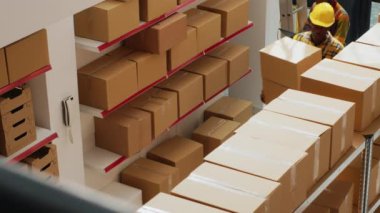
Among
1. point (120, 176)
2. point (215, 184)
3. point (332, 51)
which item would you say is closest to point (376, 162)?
point (215, 184)

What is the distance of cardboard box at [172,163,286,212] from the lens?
267 centimetres

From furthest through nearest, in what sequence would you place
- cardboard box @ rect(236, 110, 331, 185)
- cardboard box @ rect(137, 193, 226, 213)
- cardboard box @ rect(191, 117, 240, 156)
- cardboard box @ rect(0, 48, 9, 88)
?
cardboard box @ rect(191, 117, 240, 156) < cardboard box @ rect(0, 48, 9, 88) < cardboard box @ rect(236, 110, 331, 185) < cardboard box @ rect(137, 193, 226, 213)

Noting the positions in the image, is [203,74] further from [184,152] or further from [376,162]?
[376,162]

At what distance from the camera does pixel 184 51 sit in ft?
17.7

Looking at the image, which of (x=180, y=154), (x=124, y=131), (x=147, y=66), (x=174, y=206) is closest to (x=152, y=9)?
(x=147, y=66)

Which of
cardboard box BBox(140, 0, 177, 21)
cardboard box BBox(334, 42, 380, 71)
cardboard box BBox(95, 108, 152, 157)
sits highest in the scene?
cardboard box BBox(140, 0, 177, 21)

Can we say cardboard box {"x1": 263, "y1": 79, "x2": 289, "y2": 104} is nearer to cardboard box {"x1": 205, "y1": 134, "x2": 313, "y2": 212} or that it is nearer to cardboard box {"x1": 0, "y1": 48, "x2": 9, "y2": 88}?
cardboard box {"x1": 205, "y1": 134, "x2": 313, "y2": 212}

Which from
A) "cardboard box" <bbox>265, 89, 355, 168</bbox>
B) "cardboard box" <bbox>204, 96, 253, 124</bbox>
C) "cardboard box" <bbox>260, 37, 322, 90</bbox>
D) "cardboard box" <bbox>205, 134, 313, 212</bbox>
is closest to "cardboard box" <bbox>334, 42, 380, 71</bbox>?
"cardboard box" <bbox>260, 37, 322, 90</bbox>

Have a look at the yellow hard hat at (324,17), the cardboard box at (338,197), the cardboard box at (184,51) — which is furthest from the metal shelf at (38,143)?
the yellow hard hat at (324,17)

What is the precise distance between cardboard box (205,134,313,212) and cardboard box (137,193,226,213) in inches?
13.5

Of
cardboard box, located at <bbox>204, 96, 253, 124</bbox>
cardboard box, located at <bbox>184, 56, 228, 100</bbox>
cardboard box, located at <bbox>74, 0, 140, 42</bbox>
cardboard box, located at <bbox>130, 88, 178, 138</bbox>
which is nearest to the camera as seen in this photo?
cardboard box, located at <bbox>74, 0, 140, 42</bbox>

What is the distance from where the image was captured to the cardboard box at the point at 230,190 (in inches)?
105

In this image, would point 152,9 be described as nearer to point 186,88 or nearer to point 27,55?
point 186,88

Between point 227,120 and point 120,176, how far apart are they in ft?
4.09
